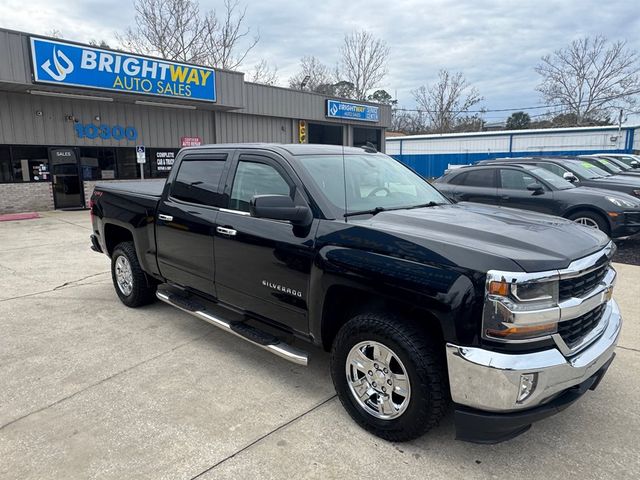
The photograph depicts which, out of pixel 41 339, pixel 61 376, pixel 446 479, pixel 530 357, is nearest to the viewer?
pixel 530 357

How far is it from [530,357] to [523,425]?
385mm

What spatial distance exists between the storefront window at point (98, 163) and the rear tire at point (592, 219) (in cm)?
1489

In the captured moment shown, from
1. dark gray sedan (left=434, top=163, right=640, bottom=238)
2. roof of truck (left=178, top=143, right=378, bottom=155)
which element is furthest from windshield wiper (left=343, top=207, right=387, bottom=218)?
dark gray sedan (left=434, top=163, right=640, bottom=238)

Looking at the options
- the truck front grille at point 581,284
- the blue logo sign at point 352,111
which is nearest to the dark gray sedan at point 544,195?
the truck front grille at point 581,284

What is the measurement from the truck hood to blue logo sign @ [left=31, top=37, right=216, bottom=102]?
44.5 feet

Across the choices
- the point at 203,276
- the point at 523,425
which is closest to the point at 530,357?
the point at 523,425

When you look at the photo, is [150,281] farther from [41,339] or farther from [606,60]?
[606,60]

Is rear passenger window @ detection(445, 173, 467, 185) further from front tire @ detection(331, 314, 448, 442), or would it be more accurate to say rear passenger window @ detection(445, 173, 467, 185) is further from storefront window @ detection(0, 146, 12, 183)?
storefront window @ detection(0, 146, 12, 183)

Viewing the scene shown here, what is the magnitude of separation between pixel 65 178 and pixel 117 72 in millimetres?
4133

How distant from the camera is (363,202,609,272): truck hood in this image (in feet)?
8.23

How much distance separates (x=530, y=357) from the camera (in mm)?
2379

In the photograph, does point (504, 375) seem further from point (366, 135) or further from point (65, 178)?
point (366, 135)

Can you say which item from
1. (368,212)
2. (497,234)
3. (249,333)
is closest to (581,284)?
(497,234)

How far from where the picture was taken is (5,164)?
14.2m
